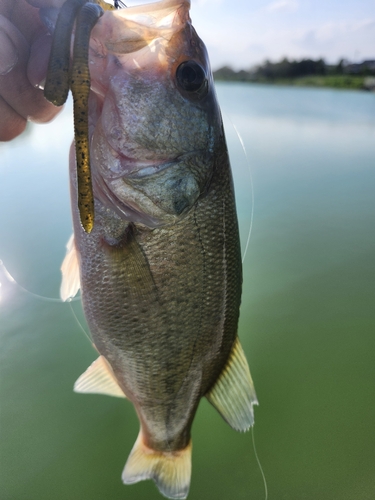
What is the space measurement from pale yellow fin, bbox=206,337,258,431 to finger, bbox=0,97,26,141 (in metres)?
1.08

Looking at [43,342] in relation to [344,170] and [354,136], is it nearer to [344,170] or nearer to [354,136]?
[344,170]

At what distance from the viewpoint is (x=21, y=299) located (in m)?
3.08

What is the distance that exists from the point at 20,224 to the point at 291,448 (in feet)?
7.51

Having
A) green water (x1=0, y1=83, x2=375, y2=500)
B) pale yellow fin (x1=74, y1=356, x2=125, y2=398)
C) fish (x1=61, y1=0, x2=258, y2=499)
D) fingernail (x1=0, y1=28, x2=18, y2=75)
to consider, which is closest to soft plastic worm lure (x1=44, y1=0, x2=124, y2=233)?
fish (x1=61, y1=0, x2=258, y2=499)

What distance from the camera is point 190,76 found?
35.6 inches

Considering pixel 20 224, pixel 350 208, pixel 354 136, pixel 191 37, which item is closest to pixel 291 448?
pixel 20 224

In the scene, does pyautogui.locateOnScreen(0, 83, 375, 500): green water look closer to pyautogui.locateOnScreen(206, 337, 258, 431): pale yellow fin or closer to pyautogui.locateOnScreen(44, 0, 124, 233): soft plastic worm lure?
pyautogui.locateOnScreen(44, 0, 124, 233): soft plastic worm lure

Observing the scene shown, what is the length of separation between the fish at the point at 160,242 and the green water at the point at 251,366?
0.68 meters

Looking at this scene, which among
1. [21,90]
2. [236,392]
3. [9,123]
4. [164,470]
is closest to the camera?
[21,90]

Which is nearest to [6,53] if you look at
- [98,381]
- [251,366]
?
[98,381]

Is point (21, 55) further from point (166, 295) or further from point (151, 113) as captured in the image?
point (166, 295)

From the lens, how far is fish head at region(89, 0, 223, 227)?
32.3 inches

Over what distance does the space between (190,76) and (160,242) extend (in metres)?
0.45

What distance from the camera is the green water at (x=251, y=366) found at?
2131 millimetres
